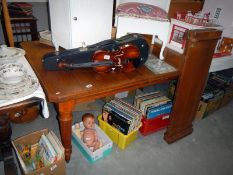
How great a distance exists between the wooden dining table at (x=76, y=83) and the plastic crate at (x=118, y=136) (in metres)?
0.43

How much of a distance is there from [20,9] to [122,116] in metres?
2.13

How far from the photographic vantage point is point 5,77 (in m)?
1.04

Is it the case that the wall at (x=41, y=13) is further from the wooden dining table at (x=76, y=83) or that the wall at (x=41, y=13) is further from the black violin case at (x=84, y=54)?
the black violin case at (x=84, y=54)

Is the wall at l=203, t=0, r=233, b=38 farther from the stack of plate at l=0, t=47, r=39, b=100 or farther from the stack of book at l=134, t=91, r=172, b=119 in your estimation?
the stack of plate at l=0, t=47, r=39, b=100

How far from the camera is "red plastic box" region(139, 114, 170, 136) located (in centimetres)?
186

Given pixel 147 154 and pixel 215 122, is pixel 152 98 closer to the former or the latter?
pixel 147 154

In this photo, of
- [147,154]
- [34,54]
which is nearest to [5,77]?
[34,54]

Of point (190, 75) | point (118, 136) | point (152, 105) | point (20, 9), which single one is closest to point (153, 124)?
point (152, 105)

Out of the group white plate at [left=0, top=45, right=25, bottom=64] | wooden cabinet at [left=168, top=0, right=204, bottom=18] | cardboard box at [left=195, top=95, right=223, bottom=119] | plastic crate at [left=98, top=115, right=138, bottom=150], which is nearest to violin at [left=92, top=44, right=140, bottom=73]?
white plate at [left=0, top=45, right=25, bottom=64]

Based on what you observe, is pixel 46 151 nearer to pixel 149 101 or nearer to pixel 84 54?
pixel 84 54

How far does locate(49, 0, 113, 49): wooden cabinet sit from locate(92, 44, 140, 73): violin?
0.22 metres

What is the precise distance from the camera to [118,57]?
4.41ft

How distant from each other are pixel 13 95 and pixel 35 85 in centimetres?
13

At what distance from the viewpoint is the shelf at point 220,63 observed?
1.95 metres
